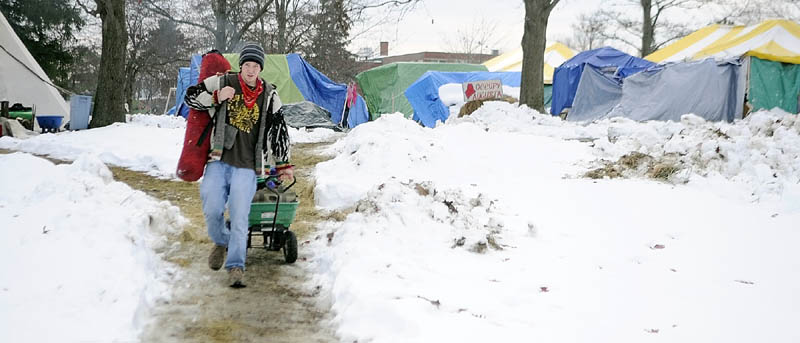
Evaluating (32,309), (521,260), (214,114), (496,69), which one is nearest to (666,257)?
(521,260)

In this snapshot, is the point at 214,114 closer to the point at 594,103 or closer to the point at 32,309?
the point at 32,309

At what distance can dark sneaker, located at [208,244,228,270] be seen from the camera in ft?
15.1

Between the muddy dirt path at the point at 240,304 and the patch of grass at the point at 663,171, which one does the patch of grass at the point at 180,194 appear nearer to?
the muddy dirt path at the point at 240,304

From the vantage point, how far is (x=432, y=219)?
17.4 feet

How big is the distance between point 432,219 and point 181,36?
3870 centimetres

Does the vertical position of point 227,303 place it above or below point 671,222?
below

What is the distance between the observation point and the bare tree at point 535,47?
16.2 meters

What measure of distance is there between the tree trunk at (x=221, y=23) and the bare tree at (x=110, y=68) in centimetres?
1098

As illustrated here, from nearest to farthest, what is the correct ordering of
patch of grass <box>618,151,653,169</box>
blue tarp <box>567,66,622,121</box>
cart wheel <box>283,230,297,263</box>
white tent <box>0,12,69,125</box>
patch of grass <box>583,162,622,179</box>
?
cart wheel <box>283,230,297,263</box> < patch of grass <box>583,162,622,179</box> < patch of grass <box>618,151,653,169</box> < white tent <box>0,12,69,125</box> < blue tarp <box>567,66,622,121</box>

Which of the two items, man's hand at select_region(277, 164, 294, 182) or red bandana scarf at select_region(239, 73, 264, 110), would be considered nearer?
red bandana scarf at select_region(239, 73, 264, 110)

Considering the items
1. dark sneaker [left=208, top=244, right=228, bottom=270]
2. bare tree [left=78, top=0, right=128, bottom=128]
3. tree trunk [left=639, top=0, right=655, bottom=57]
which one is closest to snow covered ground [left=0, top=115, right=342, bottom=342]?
dark sneaker [left=208, top=244, right=228, bottom=270]

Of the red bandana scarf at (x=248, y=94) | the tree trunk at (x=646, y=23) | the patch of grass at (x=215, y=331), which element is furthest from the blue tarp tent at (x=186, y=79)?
the tree trunk at (x=646, y=23)

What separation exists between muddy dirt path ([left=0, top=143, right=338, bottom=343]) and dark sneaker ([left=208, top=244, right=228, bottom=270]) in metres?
0.08

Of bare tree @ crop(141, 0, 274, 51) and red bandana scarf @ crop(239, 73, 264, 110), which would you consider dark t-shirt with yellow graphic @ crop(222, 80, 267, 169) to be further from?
bare tree @ crop(141, 0, 274, 51)
